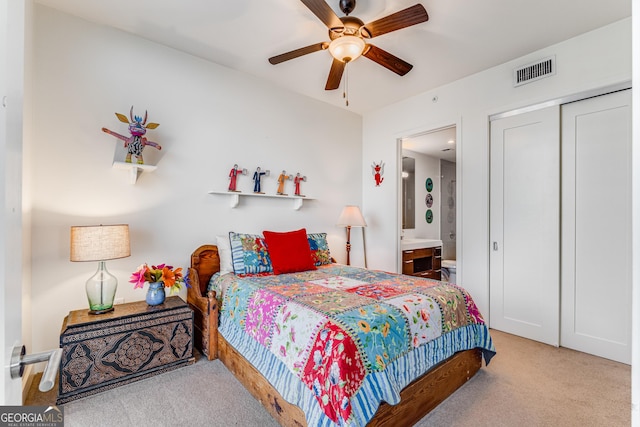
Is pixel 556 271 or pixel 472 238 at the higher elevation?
pixel 472 238

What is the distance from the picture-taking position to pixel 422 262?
4492 millimetres

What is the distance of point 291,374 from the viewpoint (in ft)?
5.50

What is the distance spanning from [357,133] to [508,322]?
121 inches

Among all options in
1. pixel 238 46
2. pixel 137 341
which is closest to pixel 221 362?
pixel 137 341

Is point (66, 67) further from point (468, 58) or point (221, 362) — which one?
point (468, 58)

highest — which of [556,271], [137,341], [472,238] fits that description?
[472,238]

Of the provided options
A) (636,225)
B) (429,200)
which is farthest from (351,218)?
(636,225)

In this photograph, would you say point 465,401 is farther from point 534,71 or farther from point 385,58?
point 534,71

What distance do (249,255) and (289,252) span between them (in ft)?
1.25

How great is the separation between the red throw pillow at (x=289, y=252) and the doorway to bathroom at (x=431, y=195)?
7.95 ft

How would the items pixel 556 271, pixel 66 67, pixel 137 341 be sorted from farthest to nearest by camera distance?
pixel 556 271 < pixel 66 67 < pixel 137 341

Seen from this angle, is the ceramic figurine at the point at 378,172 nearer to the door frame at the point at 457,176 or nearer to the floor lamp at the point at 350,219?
the door frame at the point at 457,176

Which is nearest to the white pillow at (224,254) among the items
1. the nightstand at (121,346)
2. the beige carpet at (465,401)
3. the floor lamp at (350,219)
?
the nightstand at (121,346)

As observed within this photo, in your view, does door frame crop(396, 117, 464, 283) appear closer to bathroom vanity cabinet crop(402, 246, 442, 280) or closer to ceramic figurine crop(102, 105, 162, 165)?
bathroom vanity cabinet crop(402, 246, 442, 280)
